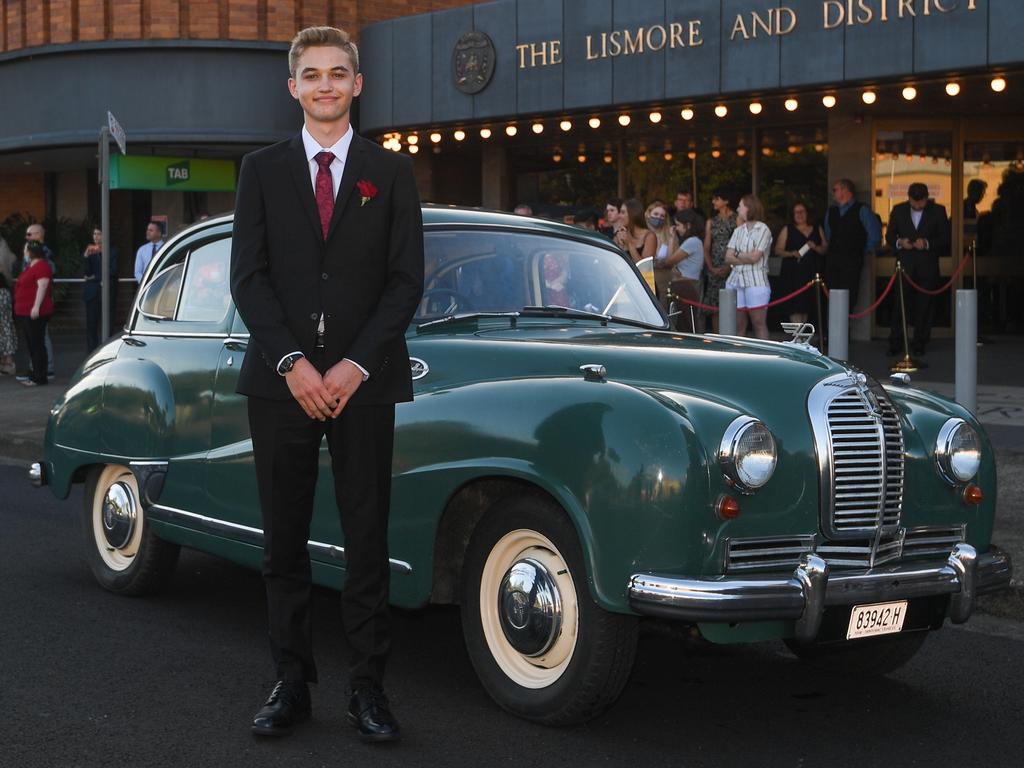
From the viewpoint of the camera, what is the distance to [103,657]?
5.44m

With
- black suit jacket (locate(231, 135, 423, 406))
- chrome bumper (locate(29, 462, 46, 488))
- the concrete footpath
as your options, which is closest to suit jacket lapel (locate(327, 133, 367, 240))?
black suit jacket (locate(231, 135, 423, 406))

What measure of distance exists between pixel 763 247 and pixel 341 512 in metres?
9.66

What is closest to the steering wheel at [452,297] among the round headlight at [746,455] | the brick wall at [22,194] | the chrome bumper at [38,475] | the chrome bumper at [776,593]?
the round headlight at [746,455]

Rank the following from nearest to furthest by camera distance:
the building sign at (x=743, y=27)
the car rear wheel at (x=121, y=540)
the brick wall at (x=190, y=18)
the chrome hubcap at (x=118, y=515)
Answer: the car rear wheel at (x=121, y=540)
the chrome hubcap at (x=118, y=515)
the building sign at (x=743, y=27)
the brick wall at (x=190, y=18)

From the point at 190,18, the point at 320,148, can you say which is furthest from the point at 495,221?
the point at 190,18

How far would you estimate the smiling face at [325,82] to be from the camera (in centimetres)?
432

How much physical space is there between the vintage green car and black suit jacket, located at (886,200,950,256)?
10.7 meters

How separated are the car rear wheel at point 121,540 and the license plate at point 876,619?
3275 mm

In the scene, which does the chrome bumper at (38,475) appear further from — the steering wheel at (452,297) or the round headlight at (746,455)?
the round headlight at (746,455)

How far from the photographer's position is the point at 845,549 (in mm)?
4465

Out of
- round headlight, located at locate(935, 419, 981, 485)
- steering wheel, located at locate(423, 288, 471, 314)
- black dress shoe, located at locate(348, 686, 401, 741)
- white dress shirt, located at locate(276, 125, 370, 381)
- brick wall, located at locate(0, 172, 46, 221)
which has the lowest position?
black dress shoe, located at locate(348, 686, 401, 741)

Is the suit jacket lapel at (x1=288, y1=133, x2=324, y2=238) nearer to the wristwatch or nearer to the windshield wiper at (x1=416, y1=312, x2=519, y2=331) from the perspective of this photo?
the wristwatch

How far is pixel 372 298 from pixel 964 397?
6454 millimetres

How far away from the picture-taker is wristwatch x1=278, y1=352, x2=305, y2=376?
418 cm
